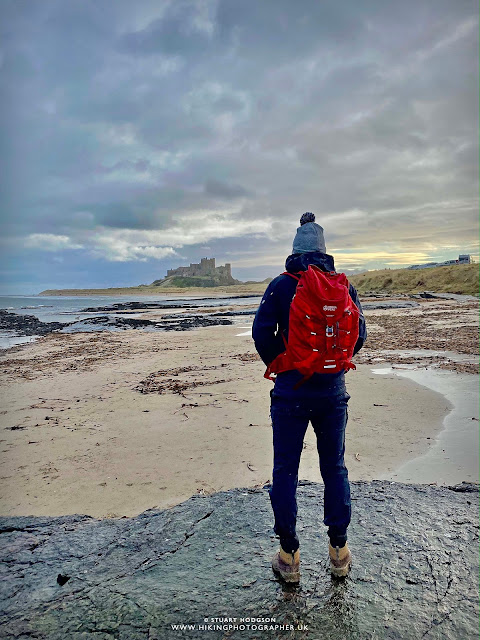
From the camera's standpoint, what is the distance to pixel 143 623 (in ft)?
8.13

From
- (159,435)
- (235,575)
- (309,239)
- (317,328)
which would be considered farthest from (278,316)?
(159,435)

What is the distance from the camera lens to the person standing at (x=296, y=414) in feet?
8.80

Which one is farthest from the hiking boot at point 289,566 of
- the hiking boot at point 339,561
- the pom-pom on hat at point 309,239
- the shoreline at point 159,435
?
the pom-pom on hat at point 309,239

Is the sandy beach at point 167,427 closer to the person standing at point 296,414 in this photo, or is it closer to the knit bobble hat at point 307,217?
the person standing at point 296,414

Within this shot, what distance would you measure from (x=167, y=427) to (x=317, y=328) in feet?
16.8

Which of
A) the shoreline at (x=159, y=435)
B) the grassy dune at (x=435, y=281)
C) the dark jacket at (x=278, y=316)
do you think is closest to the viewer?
the dark jacket at (x=278, y=316)

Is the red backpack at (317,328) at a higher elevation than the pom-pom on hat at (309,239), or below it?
below

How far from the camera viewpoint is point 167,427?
7047mm

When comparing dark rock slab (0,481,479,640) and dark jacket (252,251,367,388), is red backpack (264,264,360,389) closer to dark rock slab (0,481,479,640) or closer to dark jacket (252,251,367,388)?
dark jacket (252,251,367,388)

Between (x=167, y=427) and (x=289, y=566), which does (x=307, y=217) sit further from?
(x=167, y=427)

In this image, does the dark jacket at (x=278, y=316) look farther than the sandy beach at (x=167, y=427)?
No

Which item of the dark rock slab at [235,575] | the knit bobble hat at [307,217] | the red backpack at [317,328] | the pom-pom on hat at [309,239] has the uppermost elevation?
the knit bobble hat at [307,217]

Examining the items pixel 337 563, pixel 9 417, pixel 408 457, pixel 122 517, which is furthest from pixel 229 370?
pixel 337 563

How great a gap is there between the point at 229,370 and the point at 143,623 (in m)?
9.19
